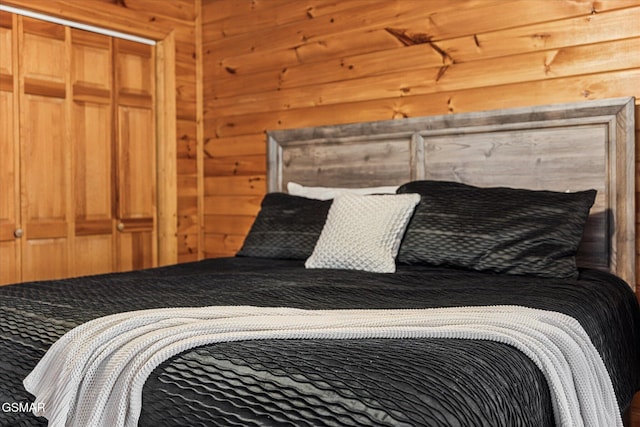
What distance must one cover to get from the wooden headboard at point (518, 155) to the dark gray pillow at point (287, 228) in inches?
14.6

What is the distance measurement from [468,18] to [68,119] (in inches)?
80.8

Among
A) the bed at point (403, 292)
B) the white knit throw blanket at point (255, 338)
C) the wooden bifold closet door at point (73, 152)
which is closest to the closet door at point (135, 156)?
the wooden bifold closet door at point (73, 152)

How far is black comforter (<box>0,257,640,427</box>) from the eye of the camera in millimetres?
974

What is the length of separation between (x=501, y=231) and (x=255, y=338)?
130 cm

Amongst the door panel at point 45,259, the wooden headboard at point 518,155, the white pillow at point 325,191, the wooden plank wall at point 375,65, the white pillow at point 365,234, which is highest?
the wooden plank wall at point 375,65

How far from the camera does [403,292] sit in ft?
6.15

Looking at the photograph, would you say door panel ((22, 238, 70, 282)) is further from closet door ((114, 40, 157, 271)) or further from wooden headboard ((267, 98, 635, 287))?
wooden headboard ((267, 98, 635, 287))

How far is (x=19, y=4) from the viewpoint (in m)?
3.12

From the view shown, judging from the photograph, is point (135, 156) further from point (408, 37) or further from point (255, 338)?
point (255, 338)

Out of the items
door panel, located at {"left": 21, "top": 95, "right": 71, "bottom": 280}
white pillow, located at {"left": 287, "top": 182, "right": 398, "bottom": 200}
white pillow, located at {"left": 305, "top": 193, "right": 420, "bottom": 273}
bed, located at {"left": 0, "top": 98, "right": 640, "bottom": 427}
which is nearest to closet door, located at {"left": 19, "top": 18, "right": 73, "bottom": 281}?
door panel, located at {"left": 21, "top": 95, "right": 71, "bottom": 280}

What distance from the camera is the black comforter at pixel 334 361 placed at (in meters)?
0.97

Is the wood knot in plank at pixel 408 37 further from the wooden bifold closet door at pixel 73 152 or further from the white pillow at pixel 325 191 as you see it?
the wooden bifold closet door at pixel 73 152

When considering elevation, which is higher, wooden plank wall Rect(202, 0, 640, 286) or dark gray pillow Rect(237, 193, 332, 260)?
wooden plank wall Rect(202, 0, 640, 286)

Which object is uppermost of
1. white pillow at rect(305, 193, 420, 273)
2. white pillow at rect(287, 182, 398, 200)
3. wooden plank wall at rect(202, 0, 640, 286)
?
wooden plank wall at rect(202, 0, 640, 286)
